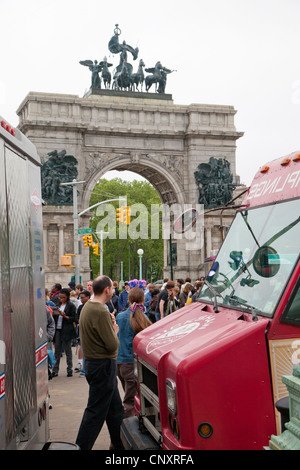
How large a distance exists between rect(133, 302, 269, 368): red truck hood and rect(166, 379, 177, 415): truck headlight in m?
0.22

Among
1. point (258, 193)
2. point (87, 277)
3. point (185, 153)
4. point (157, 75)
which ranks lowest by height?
point (87, 277)

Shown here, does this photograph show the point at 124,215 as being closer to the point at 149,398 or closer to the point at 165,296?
the point at 165,296

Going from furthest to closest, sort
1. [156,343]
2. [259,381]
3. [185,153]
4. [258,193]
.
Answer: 1. [185,153]
2. [258,193]
3. [156,343]
4. [259,381]

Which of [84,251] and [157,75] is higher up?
[157,75]

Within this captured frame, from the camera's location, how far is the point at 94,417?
6.65m

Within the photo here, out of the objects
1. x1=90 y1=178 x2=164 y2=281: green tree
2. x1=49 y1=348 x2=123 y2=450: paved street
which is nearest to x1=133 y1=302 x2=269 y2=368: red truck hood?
x1=49 y1=348 x2=123 y2=450: paved street

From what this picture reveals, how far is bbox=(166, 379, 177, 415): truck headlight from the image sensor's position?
4663mm

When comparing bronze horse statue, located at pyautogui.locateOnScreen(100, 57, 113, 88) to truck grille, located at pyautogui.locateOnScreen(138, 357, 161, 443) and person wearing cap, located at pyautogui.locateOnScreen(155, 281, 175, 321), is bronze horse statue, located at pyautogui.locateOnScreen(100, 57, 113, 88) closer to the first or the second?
person wearing cap, located at pyautogui.locateOnScreen(155, 281, 175, 321)

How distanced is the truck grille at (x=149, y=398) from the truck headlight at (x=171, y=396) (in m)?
0.55

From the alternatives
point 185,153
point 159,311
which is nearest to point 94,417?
point 159,311

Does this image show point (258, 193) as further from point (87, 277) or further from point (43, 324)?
point (87, 277)

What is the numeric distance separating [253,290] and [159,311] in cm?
1111
